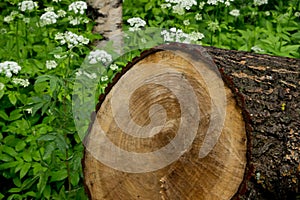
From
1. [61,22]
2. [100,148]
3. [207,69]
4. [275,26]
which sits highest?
[207,69]

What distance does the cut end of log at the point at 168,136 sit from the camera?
7.68ft

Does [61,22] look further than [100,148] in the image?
Yes

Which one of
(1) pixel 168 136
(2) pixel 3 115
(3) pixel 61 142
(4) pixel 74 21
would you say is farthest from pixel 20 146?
(1) pixel 168 136

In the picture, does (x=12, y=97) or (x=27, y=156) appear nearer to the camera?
(x=27, y=156)

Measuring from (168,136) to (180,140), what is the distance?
5 cm

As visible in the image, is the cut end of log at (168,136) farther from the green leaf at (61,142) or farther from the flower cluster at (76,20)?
the flower cluster at (76,20)

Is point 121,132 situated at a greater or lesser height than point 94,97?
greater

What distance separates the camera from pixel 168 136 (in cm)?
235

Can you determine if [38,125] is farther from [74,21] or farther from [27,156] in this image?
[74,21]

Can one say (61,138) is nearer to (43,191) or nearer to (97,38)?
(43,191)

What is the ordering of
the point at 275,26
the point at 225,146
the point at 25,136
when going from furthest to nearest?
the point at 275,26, the point at 25,136, the point at 225,146

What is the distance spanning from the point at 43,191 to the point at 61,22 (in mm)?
1792

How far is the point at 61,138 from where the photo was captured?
271 centimetres

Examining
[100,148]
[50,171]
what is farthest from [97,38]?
[100,148]
